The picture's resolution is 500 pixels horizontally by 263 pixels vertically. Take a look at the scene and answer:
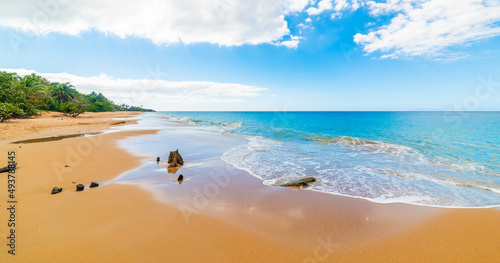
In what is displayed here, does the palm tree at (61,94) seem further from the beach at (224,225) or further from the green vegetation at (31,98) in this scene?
the beach at (224,225)

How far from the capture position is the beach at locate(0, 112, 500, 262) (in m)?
3.65

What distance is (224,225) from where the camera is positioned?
4.73 meters

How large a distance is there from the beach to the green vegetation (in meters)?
27.2

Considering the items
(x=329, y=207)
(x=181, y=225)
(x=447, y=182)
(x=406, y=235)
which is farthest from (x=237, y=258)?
(x=447, y=182)

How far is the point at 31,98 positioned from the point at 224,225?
49.0 m

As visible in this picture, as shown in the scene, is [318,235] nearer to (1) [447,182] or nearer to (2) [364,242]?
(2) [364,242]

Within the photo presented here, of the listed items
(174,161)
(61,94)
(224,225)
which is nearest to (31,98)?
(61,94)

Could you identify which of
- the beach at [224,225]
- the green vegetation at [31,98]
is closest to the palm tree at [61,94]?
the green vegetation at [31,98]

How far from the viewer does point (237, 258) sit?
3.59m

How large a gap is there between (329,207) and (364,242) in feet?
5.73

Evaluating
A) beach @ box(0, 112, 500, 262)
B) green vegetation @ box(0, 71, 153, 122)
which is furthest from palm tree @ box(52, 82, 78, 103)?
beach @ box(0, 112, 500, 262)

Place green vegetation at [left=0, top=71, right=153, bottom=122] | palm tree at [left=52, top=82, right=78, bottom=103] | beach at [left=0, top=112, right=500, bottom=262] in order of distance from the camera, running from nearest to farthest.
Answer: beach at [left=0, top=112, right=500, bottom=262]
green vegetation at [left=0, top=71, right=153, bottom=122]
palm tree at [left=52, top=82, right=78, bottom=103]

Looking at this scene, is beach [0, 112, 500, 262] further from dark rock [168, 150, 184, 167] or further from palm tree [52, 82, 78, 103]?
palm tree [52, 82, 78, 103]

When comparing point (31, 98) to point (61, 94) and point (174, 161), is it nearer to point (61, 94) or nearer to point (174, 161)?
point (61, 94)
